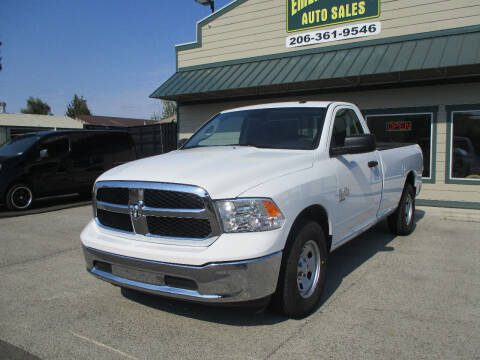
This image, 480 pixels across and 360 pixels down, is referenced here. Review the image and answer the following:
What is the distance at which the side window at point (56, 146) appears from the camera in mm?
10070

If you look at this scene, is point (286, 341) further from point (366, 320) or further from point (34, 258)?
point (34, 258)

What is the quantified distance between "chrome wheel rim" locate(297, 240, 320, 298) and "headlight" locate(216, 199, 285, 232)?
60cm

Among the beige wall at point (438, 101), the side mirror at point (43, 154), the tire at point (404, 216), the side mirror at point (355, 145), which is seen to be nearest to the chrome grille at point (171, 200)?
the side mirror at point (355, 145)

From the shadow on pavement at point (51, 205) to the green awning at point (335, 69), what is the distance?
394 centimetres

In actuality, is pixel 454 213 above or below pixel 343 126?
below

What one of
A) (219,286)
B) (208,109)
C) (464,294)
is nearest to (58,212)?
(208,109)

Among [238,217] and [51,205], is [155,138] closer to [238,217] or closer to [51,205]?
[51,205]

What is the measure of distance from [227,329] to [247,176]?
1.28 m

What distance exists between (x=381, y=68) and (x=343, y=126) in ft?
16.2

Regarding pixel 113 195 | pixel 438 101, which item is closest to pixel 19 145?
pixel 113 195

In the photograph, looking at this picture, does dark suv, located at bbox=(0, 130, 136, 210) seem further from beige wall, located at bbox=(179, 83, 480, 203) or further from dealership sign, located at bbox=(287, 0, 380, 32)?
beige wall, located at bbox=(179, 83, 480, 203)

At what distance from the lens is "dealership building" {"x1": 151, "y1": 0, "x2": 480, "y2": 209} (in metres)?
8.82

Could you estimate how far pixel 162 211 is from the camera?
3.06 metres

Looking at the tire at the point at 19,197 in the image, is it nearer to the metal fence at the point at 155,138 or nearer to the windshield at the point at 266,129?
the metal fence at the point at 155,138
